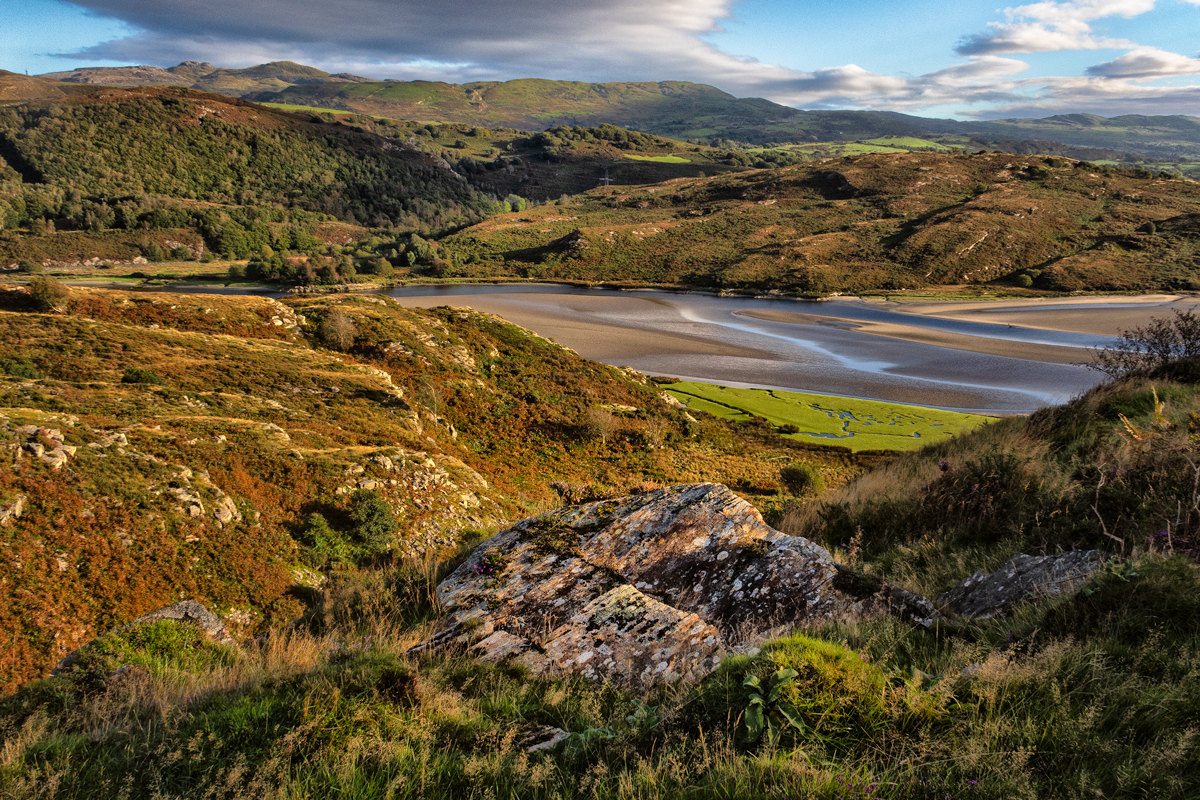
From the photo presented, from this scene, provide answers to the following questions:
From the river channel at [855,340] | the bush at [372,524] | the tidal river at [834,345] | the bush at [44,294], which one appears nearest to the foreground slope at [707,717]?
the bush at [372,524]

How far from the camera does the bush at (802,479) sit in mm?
23281

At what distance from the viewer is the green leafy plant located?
9.59 feet

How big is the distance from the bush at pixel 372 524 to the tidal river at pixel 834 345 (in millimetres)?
38608

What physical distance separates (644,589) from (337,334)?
80.4ft

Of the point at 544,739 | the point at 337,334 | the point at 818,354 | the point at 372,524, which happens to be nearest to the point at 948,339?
the point at 818,354

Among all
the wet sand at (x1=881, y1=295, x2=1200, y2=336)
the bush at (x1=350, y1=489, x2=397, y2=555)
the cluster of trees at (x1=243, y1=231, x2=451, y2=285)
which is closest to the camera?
the bush at (x1=350, y1=489, x2=397, y2=555)

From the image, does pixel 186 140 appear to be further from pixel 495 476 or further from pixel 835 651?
pixel 835 651

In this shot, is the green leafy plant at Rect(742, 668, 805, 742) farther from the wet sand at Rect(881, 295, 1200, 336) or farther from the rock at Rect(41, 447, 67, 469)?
the wet sand at Rect(881, 295, 1200, 336)

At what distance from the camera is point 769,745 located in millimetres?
2812

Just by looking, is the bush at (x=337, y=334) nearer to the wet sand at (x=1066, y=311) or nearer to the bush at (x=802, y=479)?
the bush at (x=802, y=479)

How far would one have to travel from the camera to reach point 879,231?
116750mm

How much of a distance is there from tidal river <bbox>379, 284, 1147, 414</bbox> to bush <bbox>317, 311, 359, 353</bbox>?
29359 millimetres

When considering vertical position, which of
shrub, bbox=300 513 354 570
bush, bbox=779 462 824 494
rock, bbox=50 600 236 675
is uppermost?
rock, bbox=50 600 236 675

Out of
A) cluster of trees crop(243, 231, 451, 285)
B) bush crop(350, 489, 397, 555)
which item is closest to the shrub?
bush crop(350, 489, 397, 555)
